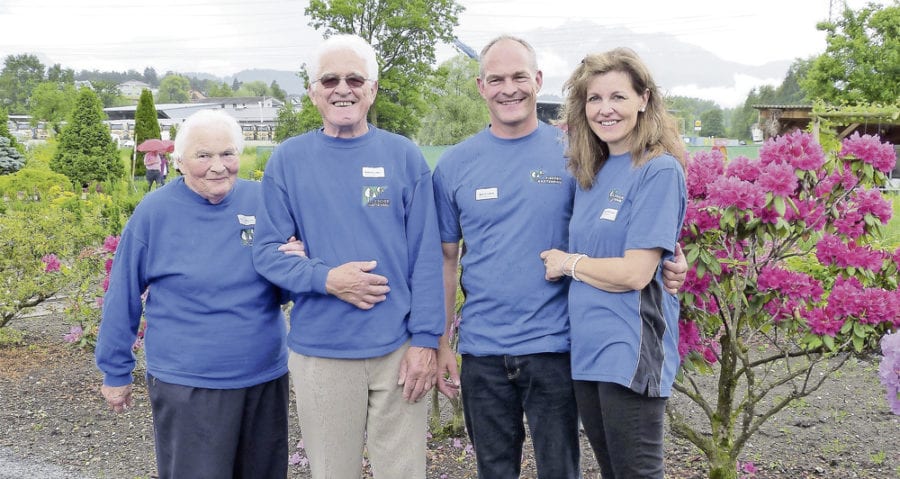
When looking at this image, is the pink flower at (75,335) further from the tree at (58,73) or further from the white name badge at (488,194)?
the tree at (58,73)

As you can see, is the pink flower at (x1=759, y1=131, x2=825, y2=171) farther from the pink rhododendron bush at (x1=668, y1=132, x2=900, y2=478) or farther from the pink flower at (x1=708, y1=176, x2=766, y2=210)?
the pink flower at (x1=708, y1=176, x2=766, y2=210)

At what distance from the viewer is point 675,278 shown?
2.77 metres

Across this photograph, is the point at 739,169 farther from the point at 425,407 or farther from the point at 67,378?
the point at 67,378

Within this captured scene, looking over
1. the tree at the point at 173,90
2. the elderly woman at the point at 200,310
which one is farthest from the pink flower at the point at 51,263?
the tree at the point at 173,90

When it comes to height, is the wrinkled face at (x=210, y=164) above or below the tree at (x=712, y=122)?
below

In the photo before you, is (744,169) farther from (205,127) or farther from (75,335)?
(75,335)

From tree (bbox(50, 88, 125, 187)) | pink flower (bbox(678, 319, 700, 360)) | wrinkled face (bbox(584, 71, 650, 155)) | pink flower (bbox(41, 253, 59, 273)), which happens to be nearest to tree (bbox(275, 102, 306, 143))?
tree (bbox(50, 88, 125, 187))

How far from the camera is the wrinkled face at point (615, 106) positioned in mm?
2762

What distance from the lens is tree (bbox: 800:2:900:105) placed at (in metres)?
35.5

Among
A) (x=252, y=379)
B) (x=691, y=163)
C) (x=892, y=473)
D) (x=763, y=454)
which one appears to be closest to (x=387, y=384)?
(x=252, y=379)

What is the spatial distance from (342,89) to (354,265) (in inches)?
25.5

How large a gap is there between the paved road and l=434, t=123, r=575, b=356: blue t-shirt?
3220mm

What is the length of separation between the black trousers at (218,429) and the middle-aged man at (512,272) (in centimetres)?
75

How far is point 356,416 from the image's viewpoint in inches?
119
